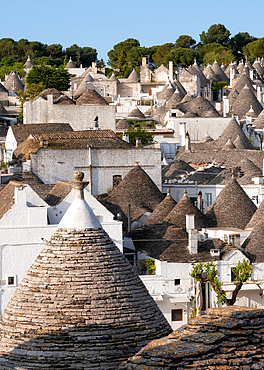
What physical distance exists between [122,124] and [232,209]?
34402 mm

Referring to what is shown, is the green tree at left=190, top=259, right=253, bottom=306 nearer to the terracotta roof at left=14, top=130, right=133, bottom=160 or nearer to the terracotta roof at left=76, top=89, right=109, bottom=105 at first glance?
the terracotta roof at left=14, top=130, right=133, bottom=160

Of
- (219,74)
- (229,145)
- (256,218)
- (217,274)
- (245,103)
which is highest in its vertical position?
(219,74)

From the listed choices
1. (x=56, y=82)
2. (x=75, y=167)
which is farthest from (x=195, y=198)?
(x=56, y=82)

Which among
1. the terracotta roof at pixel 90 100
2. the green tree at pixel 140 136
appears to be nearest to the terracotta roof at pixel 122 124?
the green tree at pixel 140 136

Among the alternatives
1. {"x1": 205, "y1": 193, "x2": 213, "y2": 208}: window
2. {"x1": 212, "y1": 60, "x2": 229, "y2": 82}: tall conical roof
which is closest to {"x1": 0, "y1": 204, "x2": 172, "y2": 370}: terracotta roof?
{"x1": 205, "y1": 193, "x2": 213, "y2": 208}: window

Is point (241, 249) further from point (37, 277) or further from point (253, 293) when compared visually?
point (37, 277)

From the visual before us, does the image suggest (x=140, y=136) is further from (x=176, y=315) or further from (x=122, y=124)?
(x=176, y=315)

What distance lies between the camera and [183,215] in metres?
48.5

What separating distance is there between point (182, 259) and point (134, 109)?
52.9m

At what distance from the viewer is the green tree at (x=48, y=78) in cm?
8544

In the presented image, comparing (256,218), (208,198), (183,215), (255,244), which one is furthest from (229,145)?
(255,244)

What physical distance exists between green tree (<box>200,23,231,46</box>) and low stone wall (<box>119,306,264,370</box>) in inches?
6193

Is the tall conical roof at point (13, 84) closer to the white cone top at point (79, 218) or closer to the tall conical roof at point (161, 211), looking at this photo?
the tall conical roof at point (161, 211)

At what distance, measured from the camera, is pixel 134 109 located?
95562 millimetres
